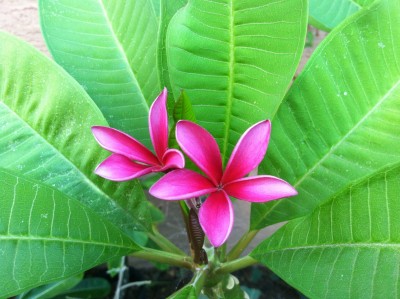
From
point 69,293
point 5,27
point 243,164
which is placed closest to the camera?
point 243,164

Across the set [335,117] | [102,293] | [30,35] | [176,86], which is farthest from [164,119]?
[30,35]

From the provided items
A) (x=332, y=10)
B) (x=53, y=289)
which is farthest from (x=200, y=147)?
(x=53, y=289)

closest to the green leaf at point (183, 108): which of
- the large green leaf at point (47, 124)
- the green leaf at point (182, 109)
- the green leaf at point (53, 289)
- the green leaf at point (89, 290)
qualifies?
the green leaf at point (182, 109)

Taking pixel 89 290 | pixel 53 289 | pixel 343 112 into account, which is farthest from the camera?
pixel 89 290

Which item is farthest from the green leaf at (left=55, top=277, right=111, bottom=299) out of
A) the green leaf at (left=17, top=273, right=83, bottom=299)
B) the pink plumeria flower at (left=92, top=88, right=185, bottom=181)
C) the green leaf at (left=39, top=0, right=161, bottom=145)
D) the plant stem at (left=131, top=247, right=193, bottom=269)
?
the pink plumeria flower at (left=92, top=88, right=185, bottom=181)

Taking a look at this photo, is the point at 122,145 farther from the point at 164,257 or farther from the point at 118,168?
the point at 164,257

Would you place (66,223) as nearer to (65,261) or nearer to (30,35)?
(65,261)

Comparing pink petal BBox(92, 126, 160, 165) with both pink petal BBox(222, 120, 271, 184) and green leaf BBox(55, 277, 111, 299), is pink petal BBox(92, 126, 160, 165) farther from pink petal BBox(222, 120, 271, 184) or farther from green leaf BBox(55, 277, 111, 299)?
green leaf BBox(55, 277, 111, 299)
